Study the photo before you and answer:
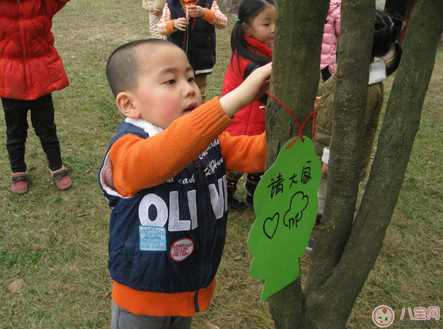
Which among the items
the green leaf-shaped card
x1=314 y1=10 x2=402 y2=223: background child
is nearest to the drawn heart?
the green leaf-shaped card

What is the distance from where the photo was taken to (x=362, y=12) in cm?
131

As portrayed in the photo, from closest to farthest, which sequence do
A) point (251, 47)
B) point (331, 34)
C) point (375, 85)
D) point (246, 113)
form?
point (375, 85) < point (251, 47) < point (246, 113) < point (331, 34)

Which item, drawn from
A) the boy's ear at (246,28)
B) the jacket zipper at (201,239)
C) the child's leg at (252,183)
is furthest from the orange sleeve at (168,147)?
the child's leg at (252,183)

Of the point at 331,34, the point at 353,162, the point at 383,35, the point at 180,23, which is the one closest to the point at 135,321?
the point at 353,162

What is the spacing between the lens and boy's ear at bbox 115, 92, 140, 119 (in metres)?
1.21

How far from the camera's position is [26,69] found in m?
2.61

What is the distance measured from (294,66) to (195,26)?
113 inches

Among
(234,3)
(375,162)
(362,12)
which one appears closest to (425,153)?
(375,162)

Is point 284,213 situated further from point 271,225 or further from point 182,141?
point 182,141

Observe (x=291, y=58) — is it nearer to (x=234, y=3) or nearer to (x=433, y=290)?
(x=433, y=290)

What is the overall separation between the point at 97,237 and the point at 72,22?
5931mm

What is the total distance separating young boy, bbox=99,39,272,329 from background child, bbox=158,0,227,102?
2.35 m

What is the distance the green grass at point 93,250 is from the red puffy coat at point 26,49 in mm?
797
